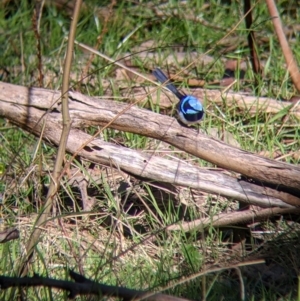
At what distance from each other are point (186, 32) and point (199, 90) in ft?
2.58

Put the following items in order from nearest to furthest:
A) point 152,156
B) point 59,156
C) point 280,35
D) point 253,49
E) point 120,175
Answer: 1. point 59,156
2. point 152,156
3. point 120,175
4. point 280,35
5. point 253,49

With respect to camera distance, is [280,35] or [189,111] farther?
[280,35]

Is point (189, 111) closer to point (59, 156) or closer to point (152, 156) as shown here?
point (152, 156)

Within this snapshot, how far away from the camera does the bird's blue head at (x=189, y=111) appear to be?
349cm

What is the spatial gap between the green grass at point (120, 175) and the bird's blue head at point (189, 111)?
0.89 feet

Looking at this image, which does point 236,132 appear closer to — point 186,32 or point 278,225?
point 278,225

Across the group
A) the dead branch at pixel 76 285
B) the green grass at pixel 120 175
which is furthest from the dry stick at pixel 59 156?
the dead branch at pixel 76 285

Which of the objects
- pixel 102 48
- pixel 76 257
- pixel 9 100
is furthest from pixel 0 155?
pixel 102 48

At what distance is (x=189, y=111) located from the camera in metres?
3.53

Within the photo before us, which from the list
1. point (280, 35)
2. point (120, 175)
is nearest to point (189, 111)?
point (120, 175)

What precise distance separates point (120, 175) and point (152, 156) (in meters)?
0.31

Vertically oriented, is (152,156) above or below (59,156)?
below

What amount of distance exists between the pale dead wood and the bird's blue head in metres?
0.11

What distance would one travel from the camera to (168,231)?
3463 millimetres
